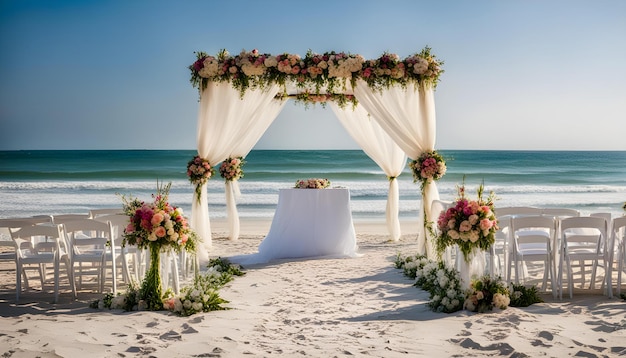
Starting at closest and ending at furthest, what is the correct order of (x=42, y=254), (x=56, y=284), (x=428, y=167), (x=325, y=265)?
(x=56, y=284) < (x=42, y=254) < (x=325, y=265) < (x=428, y=167)

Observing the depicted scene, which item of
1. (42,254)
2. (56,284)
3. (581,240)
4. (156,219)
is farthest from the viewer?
(581,240)

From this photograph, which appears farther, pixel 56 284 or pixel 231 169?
pixel 231 169

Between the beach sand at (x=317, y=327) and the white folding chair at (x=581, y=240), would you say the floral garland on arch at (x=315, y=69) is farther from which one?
the white folding chair at (x=581, y=240)

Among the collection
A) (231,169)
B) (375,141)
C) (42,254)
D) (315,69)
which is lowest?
(42,254)

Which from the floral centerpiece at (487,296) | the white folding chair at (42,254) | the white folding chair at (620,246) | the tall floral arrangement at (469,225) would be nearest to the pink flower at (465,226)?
the tall floral arrangement at (469,225)

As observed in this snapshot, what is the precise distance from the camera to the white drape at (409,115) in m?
8.68

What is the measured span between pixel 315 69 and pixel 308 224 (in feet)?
7.12

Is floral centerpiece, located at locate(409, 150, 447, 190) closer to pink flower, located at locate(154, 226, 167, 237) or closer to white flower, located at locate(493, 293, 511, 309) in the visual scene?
white flower, located at locate(493, 293, 511, 309)

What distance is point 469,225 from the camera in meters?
5.63

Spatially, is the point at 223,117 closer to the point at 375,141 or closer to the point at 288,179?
the point at 375,141

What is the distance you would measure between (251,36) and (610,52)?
13451mm

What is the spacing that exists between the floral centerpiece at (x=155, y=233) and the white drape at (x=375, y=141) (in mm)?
5056

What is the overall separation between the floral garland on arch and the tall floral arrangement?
10.3 ft

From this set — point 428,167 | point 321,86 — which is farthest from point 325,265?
point 321,86
